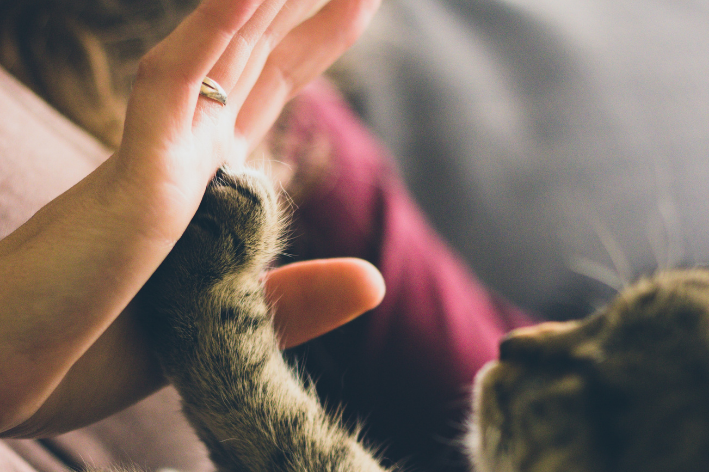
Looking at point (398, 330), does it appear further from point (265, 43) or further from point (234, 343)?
point (265, 43)

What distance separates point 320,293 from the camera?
529mm

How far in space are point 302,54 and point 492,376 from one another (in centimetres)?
44

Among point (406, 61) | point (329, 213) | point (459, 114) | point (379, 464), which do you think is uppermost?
point (406, 61)

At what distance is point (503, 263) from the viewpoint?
0.74 m

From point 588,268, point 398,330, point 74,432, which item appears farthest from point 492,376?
point 74,432

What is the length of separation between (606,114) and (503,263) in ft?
1.08

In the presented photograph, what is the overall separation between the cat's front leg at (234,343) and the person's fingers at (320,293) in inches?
2.4

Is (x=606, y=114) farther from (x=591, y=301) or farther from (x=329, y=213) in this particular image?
(x=329, y=213)

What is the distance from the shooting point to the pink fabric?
66 centimetres

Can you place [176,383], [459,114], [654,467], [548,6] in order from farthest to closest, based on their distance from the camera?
1. [548,6]
2. [459,114]
3. [176,383]
4. [654,467]

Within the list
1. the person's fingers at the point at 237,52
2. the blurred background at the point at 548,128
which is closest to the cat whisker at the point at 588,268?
the blurred background at the point at 548,128

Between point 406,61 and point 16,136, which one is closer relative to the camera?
point 16,136

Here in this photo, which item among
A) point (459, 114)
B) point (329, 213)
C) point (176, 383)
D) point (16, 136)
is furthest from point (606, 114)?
point (16, 136)

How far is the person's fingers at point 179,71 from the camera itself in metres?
0.33
